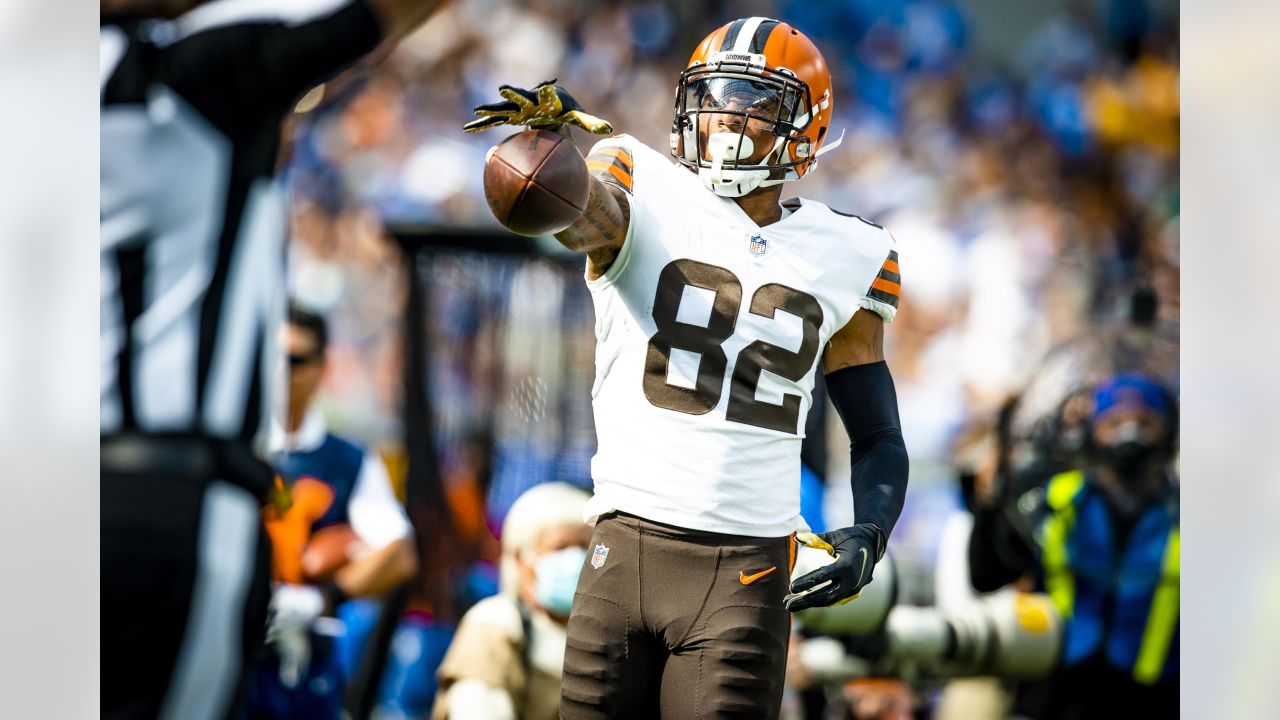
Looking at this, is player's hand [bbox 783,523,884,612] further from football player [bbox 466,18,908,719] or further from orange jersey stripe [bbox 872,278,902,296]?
orange jersey stripe [bbox 872,278,902,296]

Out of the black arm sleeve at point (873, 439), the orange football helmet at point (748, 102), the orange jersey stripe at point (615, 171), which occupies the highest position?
the orange football helmet at point (748, 102)

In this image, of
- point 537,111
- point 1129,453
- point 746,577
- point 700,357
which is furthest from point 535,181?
point 1129,453

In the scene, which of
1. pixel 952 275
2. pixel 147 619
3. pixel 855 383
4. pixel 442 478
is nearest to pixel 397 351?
pixel 442 478

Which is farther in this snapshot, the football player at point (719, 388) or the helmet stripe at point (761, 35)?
the helmet stripe at point (761, 35)

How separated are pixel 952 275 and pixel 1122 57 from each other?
1.02 metres

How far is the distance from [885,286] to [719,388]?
14.7 inches

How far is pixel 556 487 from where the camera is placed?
408cm

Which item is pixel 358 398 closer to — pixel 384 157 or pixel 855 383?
pixel 384 157

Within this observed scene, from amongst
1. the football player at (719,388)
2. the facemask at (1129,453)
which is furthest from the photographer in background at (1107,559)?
the football player at (719,388)

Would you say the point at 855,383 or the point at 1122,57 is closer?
the point at 855,383

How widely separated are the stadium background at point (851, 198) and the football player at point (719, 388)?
7.07ft

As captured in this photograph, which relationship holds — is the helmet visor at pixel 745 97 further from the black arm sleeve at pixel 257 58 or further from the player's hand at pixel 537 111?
the black arm sleeve at pixel 257 58

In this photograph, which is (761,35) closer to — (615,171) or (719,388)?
(615,171)

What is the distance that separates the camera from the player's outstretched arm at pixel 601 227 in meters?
1.73
